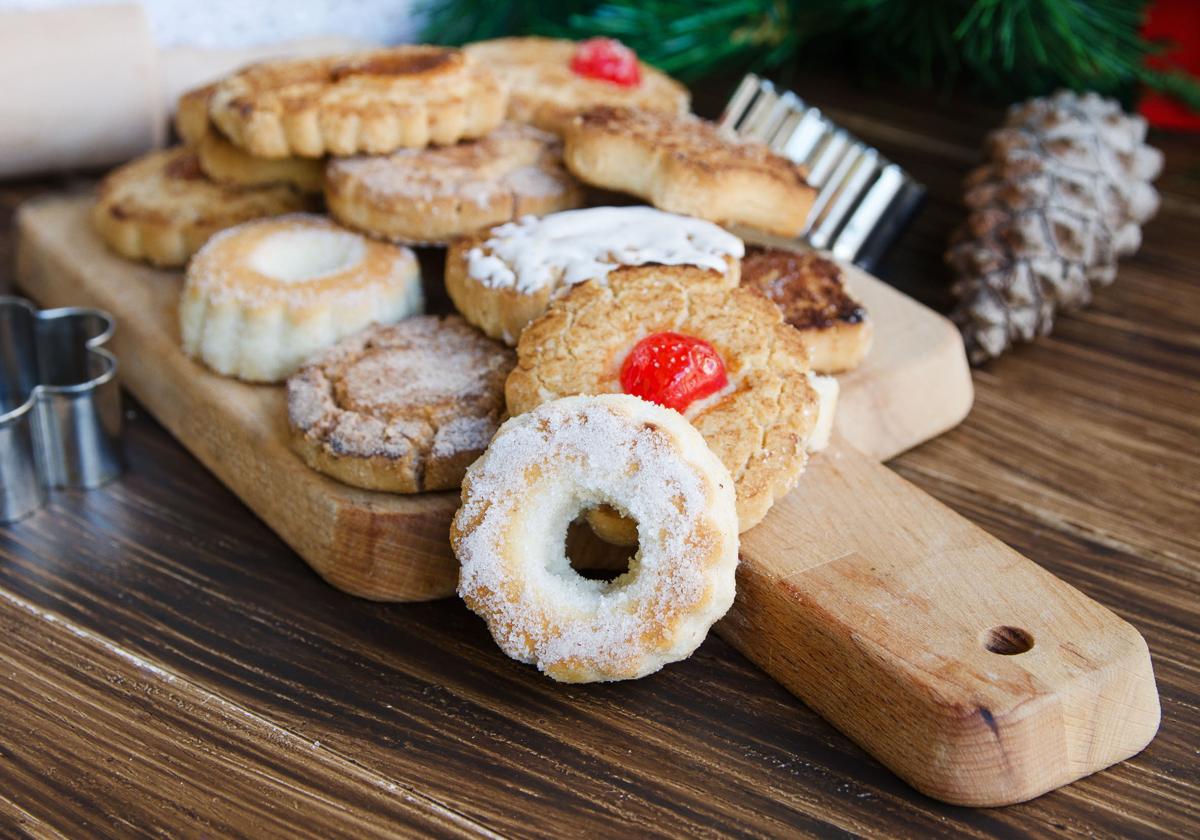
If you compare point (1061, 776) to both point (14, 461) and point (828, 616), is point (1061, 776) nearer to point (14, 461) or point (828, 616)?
point (828, 616)

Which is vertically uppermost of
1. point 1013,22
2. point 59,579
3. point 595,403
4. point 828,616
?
point 1013,22

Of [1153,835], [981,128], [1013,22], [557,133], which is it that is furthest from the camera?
[981,128]

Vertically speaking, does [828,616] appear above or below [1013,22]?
below

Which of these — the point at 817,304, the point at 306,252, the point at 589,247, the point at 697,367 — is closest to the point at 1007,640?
the point at 697,367

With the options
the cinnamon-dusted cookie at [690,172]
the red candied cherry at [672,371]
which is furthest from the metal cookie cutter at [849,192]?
the red candied cherry at [672,371]

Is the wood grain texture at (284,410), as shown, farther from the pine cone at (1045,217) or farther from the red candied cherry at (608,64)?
the red candied cherry at (608,64)

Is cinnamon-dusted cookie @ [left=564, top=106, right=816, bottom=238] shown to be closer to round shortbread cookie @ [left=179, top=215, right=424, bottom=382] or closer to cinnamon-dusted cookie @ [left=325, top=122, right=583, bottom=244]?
cinnamon-dusted cookie @ [left=325, top=122, right=583, bottom=244]

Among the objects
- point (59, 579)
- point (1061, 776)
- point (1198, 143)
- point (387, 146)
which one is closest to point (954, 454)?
point (1061, 776)
